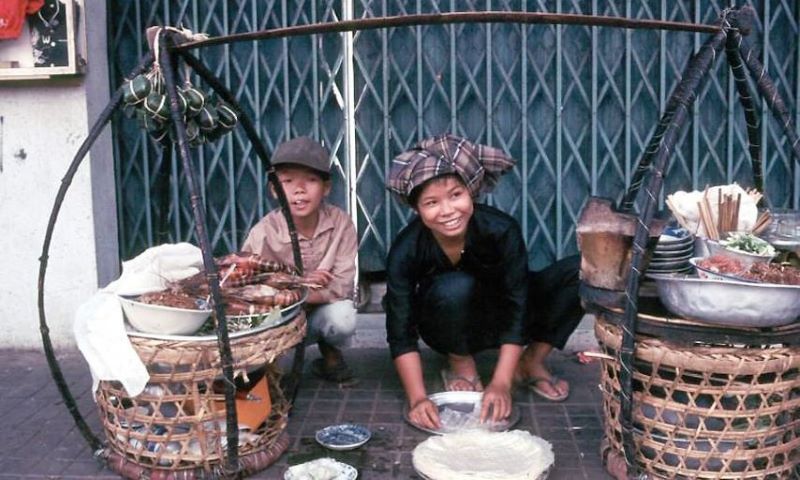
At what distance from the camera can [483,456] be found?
9.50ft

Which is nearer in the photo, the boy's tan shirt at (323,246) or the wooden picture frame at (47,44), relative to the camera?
the boy's tan shirt at (323,246)

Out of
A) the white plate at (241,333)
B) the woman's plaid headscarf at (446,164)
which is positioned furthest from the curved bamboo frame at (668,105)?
the woman's plaid headscarf at (446,164)

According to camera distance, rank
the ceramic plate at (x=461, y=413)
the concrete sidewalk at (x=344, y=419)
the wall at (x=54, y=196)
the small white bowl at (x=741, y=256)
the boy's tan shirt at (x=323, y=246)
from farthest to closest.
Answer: the wall at (x=54, y=196) < the boy's tan shirt at (x=323, y=246) < the ceramic plate at (x=461, y=413) < the concrete sidewalk at (x=344, y=419) < the small white bowl at (x=741, y=256)

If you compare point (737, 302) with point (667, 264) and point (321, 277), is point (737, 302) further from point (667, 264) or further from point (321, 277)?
point (321, 277)

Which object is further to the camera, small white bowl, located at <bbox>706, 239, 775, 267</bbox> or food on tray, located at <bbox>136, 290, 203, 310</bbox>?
food on tray, located at <bbox>136, 290, 203, 310</bbox>

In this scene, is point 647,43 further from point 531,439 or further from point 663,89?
point 531,439

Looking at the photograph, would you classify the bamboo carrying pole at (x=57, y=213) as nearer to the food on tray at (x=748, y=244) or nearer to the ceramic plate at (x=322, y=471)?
the ceramic plate at (x=322, y=471)

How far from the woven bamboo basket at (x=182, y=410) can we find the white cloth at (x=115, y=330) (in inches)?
1.8

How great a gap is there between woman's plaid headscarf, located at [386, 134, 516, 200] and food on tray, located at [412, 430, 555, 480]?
37.4 inches

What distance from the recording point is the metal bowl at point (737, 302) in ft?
7.64

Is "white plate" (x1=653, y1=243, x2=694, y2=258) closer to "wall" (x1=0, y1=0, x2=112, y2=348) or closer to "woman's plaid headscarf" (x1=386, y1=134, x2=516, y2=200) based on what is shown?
"woman's plaid headscarf" (x1=386, y1=134, x2=516, y2=200)

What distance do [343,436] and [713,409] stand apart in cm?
143

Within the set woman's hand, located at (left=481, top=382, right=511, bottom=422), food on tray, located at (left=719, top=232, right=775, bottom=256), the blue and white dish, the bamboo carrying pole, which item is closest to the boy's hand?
the blue and white dish

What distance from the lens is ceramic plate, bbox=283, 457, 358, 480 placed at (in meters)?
2.81
